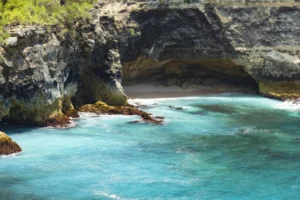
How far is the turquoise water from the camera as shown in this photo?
2080 centimetres

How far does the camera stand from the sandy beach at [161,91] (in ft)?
180

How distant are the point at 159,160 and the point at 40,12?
16.1 metres

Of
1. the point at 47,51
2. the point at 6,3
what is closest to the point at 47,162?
the point at 47,51

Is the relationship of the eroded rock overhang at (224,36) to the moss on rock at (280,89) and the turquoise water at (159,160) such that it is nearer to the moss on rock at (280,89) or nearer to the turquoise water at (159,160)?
the moss on rock at (280,89)

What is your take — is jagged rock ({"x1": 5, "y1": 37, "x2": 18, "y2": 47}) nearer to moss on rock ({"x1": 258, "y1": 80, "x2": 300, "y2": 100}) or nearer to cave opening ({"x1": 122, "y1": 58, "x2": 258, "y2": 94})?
cave opening ({"x1": 122, "y1": 58, "x2": 258, "y2": 94})

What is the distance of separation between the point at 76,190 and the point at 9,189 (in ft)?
10.4

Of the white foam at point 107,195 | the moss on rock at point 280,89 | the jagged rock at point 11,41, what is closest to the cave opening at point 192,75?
the moss on rock at point 280,89

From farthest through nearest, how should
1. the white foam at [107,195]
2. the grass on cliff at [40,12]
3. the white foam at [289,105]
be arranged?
the white foam at [289,105]
the grass on cliff at [40,12]
the white foam at [107,195]

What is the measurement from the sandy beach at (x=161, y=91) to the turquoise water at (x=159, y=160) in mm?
14742

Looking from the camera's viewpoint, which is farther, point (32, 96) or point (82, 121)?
point (82, 121)

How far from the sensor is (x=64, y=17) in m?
37.5

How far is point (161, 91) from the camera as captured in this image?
57.1m

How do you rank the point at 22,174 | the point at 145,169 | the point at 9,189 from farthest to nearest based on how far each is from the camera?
1. the point at 145,169
2. the point at 22,174
3. the point at 9,189

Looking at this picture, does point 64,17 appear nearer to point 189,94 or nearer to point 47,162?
point 47,162
